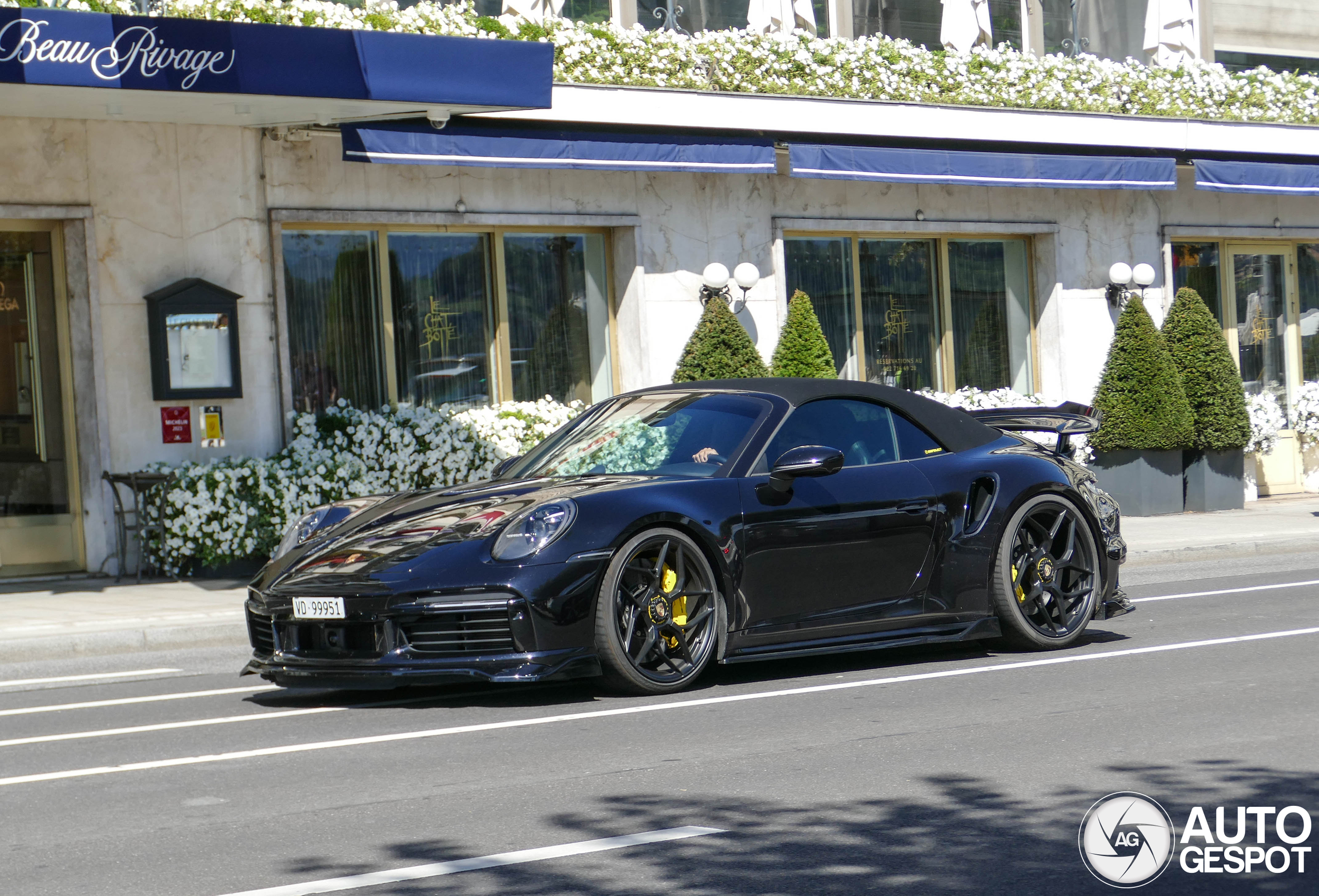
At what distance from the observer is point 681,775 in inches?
218

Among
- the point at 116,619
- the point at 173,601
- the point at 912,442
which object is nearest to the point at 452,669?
the point at 912,442

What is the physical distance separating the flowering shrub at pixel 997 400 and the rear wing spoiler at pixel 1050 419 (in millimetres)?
9210

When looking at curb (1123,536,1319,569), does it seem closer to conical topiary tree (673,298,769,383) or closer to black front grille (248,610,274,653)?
conical topiary tree (673,298,769,383)

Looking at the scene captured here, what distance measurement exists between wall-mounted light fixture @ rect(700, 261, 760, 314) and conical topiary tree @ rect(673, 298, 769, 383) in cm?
37

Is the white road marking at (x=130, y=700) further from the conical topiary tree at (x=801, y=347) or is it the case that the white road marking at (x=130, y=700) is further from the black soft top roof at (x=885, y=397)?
the conical topiary tree at (x=801, y=347)

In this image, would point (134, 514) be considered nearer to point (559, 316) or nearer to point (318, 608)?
point (559, 316)

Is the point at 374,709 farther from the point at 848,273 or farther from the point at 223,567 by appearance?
the point at 848,273

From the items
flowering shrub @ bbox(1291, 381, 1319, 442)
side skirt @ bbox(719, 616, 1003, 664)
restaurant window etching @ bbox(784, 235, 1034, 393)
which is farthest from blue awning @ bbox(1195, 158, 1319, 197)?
side skirt @ bbox(719, 616, 1003, 664)

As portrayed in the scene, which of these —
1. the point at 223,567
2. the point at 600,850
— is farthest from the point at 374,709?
the point at 223,567

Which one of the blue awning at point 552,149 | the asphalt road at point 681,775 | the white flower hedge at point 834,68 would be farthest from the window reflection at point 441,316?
the asphalt road at point 681,775

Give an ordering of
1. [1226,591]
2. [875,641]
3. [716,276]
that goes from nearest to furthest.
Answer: [875,641] < [1226,591] < [716,276]

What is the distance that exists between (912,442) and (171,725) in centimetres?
379

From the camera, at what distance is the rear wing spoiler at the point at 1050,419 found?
8.98m

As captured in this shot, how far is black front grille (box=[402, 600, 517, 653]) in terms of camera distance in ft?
21.8
